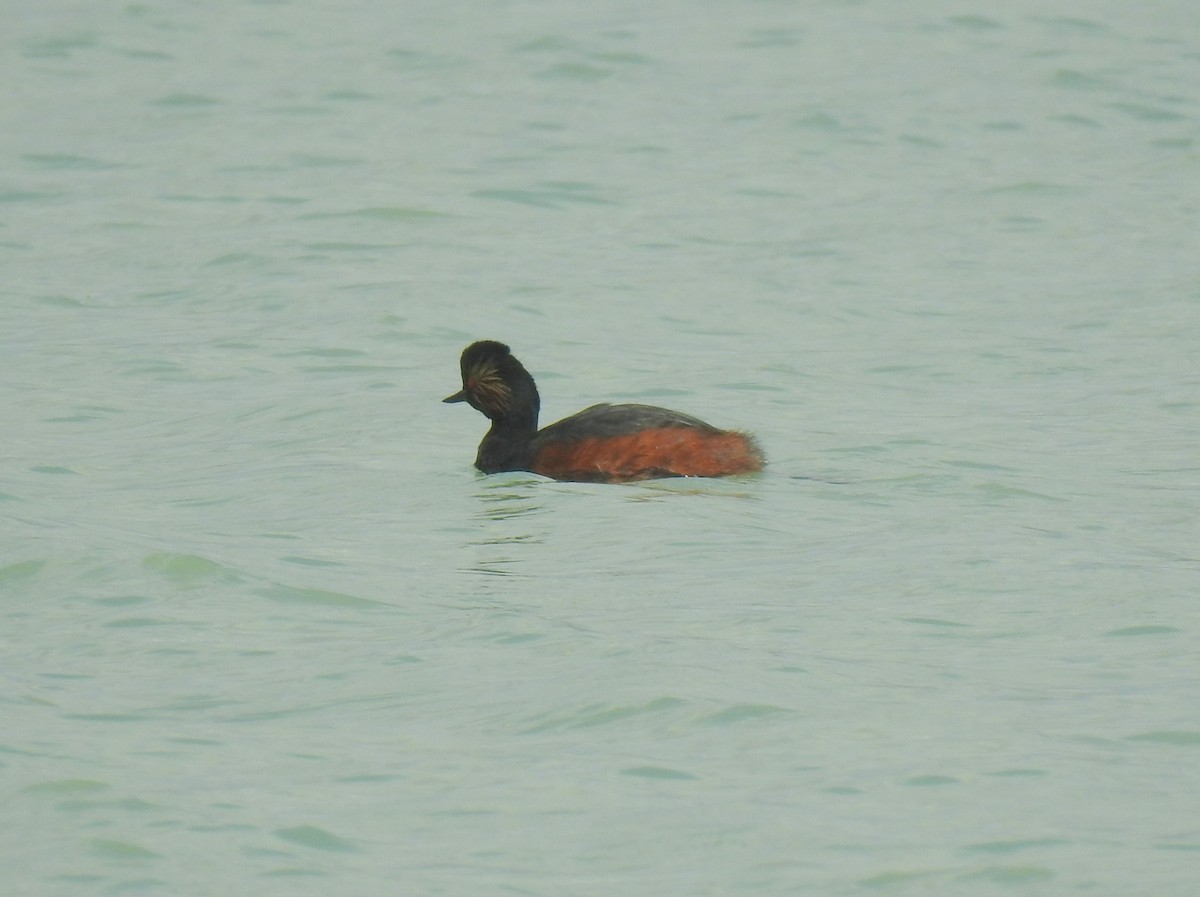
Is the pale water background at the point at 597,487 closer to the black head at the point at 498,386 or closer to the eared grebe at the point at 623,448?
the eared grebe at the point at 623,448

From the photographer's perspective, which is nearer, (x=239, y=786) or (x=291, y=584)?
(x=239, y=786)

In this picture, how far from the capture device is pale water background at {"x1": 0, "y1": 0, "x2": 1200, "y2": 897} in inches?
262

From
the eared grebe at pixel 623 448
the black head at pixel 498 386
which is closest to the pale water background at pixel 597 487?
the eared grebe at pixel 623 448

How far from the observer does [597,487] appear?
11.5m

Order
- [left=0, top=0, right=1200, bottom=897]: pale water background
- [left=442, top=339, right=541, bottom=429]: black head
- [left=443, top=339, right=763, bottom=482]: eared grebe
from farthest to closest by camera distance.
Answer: [left=442, top=339, right=541, bottom=429]: black head
[left=443, top=339, right=763, bottom=482]: eared grebe
[left=0, top=0, right=1200, bottom=897]: pale water background

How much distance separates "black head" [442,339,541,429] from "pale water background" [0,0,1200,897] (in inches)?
17.2

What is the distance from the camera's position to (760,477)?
11.6 metres

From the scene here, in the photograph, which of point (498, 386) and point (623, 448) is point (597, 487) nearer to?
point (623, 448)

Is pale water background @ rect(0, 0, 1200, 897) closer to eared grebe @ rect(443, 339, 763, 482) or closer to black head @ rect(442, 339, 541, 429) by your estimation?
eared grebe @ rect(443, 339, 763, 482)

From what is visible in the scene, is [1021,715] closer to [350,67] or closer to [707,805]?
[707,805]

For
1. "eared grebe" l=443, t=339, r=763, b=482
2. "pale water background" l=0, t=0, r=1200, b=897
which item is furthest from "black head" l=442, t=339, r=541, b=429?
"pale water background" l=0, t=0, r=1200, b=897

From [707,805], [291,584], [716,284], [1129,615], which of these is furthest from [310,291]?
[707,805]

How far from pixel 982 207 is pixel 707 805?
49.5 ft

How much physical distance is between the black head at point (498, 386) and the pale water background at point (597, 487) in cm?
44
